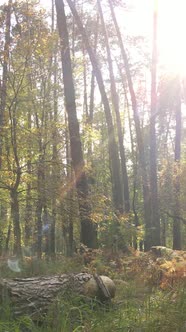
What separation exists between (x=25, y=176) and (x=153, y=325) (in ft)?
22.6

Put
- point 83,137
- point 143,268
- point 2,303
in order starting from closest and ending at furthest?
point 2,303 → point 143,268 → point 83,137

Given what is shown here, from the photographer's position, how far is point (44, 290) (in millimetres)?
5008

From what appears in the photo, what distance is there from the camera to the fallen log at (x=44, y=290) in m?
4.65

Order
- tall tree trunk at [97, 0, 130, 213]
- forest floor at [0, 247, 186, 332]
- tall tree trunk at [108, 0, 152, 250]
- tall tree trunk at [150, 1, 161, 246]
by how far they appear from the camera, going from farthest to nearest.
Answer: tall tree trunk at [97, 0, 130, 213] < tall tree trunk at [108, 0, 152, 250] < tall tree trunk at [150, 1, 161, 246] < forest floor at [0, 247, 186, 332]

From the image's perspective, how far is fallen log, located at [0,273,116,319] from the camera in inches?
183

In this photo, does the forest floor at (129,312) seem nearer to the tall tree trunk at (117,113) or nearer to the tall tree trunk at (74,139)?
the tall tree trunk at (74,139)

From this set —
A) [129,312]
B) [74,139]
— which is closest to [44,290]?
[129,312]

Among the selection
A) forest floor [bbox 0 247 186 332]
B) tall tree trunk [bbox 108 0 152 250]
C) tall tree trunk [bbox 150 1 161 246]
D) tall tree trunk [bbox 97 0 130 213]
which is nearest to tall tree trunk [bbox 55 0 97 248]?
forest floor [bbox 0 247 186 332]

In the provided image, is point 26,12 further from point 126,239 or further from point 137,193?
point 137,193

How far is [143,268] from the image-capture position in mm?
7570

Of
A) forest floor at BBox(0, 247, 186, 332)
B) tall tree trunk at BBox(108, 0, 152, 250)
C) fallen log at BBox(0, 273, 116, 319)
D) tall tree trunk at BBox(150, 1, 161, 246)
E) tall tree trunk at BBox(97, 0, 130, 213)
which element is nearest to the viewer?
forest floor at BBox(0, 247, 186, 332)

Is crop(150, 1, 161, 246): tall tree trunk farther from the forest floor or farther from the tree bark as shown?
the forest floor

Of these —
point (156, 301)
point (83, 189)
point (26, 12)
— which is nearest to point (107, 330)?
point (156, 301)

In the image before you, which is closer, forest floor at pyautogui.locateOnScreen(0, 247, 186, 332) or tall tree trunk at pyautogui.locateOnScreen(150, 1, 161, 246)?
forest floor at pyautogui.locateOnScreen(0, 247, 186, 332)
